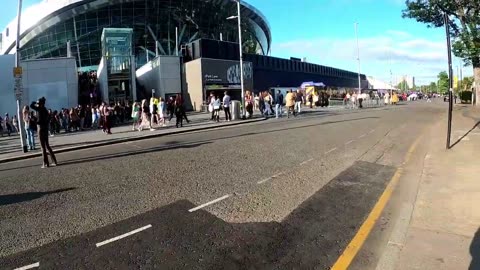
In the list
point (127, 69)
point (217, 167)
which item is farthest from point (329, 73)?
point (217, 167)

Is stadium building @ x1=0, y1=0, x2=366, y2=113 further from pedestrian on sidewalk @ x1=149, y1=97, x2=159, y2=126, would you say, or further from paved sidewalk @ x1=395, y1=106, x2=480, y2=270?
paved sidewalk @ x1=395, y1=106, x2=480, y2=270

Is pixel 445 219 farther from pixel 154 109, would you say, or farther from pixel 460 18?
pixel 460 18

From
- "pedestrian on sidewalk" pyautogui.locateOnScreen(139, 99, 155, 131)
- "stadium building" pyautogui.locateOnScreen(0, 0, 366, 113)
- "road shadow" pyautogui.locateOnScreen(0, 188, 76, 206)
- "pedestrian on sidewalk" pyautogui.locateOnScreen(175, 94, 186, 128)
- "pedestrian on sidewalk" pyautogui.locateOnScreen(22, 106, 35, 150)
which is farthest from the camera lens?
"stadium building" pyautogui.locateOnScreen(0, 0, 366, 113)

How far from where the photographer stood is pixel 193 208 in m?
6.65

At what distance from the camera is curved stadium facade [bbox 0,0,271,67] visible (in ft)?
240

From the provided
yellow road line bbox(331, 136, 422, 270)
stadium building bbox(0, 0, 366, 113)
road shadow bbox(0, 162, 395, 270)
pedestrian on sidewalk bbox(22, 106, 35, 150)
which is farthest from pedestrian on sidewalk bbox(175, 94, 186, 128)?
stadium building bbox(0, 0, 366, 113)

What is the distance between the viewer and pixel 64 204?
23.4 ft

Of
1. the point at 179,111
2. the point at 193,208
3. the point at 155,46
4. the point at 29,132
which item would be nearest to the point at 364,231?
the point at 193,208

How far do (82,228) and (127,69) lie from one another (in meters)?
38.7

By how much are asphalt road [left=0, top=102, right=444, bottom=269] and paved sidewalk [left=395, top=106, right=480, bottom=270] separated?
0.76 m

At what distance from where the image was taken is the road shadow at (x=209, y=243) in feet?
15.5

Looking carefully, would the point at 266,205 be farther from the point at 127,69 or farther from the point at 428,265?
the point at 127,69

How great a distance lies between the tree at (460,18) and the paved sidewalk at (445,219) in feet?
59.7

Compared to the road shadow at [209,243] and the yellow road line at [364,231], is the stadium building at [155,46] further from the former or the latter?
the road shadow at [209,243]
